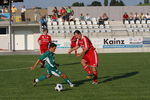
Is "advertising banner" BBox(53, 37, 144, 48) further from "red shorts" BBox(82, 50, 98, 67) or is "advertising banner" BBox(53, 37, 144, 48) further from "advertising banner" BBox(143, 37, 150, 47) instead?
"red shorts" BBox(82, 50, 98, 67)

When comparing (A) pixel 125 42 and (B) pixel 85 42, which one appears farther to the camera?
(A) pixel 125 42

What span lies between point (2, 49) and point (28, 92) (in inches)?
1421

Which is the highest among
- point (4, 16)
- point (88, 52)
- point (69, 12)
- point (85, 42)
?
point (69, 12)

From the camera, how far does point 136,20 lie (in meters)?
45.4

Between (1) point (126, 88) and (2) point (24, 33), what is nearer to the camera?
(1) point (126, 88)

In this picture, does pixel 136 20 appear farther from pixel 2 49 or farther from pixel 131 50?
pixel 2 49

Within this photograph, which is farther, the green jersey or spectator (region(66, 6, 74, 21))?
spectator (region(66, 6, 74, 21))

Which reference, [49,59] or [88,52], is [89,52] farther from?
[49,59]

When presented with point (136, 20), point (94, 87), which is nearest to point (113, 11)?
point (136, 20)

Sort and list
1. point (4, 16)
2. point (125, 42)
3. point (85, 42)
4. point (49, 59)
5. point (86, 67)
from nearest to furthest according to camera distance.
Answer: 1. point (49, 59)
2. point (85, 42)
3. point (86, 67)
4. point (125, 42)
5. point (4, 16)

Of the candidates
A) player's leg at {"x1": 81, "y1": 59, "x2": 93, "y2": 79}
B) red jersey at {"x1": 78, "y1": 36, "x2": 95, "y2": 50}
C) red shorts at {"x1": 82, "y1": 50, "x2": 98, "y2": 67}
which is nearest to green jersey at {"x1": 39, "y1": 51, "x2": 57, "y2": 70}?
red jersey at {"x1": 78, "y1": 36, "x2": 95, "y2": 50}

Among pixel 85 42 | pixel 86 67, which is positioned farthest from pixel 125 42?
pixel 85 42

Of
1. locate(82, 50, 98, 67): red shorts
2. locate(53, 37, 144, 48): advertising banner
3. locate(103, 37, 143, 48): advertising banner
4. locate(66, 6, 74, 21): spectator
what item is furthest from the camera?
locate(66, 6, 74, 21): spectator

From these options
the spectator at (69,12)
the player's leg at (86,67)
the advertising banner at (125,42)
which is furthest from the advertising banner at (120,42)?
the player's leg at (86,67)
